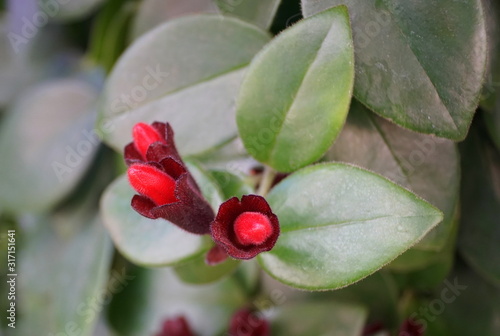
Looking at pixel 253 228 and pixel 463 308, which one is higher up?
pixel 253 228

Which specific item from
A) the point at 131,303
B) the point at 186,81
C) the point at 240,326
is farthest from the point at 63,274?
the point at 186,81

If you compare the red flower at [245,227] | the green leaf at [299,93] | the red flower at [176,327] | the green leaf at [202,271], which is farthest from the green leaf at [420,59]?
the red flower at [176,327]

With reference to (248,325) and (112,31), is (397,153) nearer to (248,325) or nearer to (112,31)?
(248,325)

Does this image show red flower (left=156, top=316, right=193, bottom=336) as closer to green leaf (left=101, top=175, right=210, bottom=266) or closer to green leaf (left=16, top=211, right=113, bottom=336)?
green leaf (left=16, top=211, right=113, bottom=336)

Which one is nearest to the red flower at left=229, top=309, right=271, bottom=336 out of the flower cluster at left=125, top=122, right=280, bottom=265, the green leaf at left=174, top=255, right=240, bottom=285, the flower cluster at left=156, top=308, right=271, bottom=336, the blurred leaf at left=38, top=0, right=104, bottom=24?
the flower cluster at left=156, top=308, right=271, bottom=336

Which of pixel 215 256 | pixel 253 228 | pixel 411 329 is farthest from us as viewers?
pixel 411 329

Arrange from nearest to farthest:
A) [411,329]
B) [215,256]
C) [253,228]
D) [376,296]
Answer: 1. [253,228]
2. [215,256]
3. [411,329]
4. [376,296]
